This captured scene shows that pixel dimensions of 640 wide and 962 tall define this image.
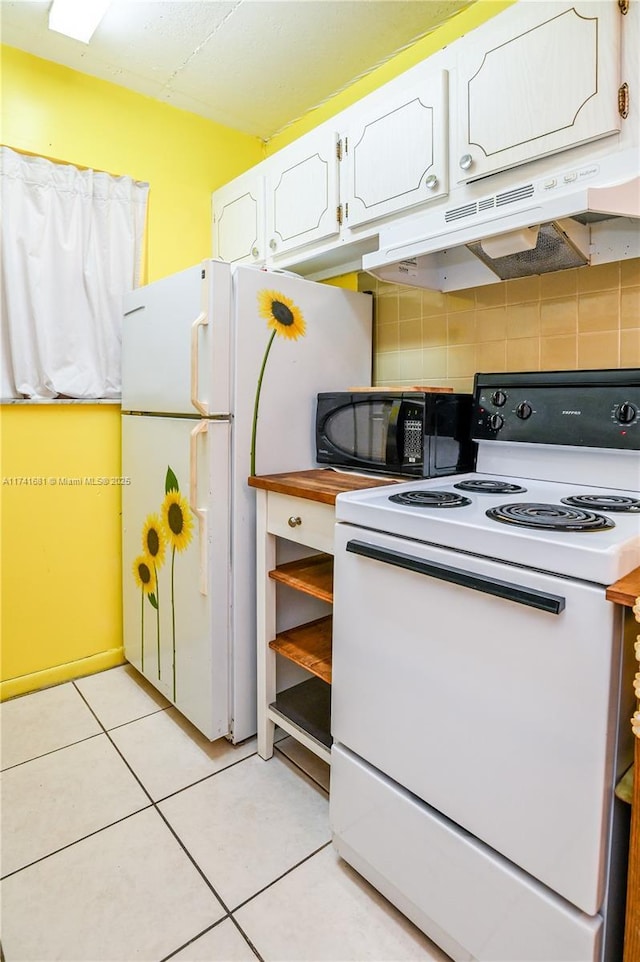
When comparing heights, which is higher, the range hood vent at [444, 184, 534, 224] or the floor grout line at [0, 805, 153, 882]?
the range hood vent at [444, 184, 534, 224]

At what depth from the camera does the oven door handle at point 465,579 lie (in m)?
0.87

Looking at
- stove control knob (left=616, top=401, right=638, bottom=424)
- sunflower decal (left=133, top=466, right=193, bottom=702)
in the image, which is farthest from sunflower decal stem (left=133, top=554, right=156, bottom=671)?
A: stove control knob (left=616, top=401, right=638, bottom=424)

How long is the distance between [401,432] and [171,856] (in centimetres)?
133

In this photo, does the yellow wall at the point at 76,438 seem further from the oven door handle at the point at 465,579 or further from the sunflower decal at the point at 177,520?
the oven door handle at the point at 465,579

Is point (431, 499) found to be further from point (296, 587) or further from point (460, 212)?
point (460, 212)

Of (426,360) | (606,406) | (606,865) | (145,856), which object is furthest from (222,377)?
(606,865)

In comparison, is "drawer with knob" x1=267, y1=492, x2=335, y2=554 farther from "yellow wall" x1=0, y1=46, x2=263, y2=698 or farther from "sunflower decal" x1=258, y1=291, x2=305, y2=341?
"yellow wall" x1=0, y1=46, x2=263, y2=698

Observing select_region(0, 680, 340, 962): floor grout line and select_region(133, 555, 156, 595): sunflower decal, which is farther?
select_region(133, 555, 156, 595): sunflower decal

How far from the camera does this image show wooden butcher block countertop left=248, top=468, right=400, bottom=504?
4.83ft

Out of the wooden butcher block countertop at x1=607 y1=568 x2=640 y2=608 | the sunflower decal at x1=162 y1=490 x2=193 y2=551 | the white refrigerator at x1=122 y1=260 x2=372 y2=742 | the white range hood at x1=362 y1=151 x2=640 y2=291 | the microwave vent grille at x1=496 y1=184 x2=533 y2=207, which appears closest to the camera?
the wooden butcher block countertop at x1=607 y1=568 x2=640 y2=608

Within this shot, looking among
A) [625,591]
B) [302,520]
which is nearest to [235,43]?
[302,520]

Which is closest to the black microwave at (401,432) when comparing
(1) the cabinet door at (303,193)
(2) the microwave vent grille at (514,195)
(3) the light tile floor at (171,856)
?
(2) the microwave vent grille at (514,195)

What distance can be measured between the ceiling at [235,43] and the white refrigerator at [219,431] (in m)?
0.93

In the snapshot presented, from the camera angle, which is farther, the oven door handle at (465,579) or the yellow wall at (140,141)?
the yellow wall at (140,141)
